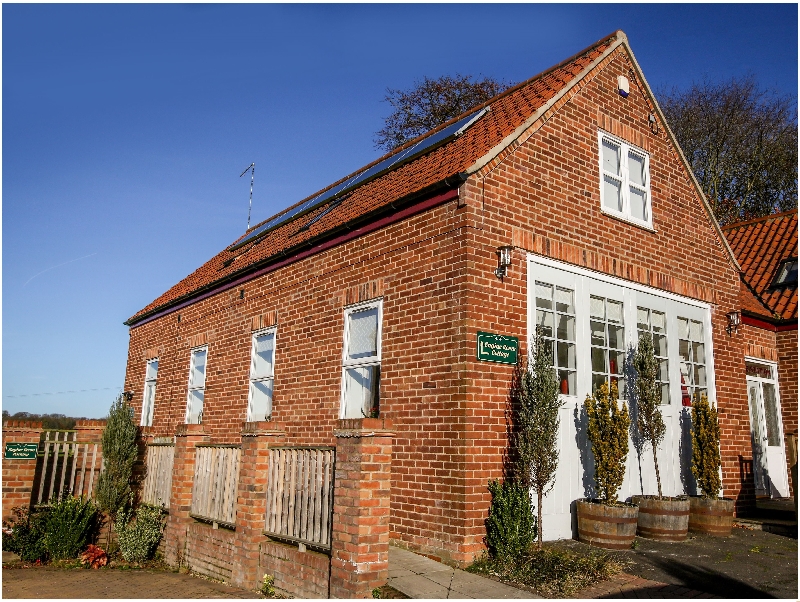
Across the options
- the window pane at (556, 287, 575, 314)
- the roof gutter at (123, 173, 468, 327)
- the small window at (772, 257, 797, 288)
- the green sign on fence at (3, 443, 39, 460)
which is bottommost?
the green sign on fence at (3, 443, 39, 460)

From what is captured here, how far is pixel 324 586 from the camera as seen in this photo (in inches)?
251

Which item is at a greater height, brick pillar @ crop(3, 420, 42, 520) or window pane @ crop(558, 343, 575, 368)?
window pane @ crop(558, 343, 575, 368)

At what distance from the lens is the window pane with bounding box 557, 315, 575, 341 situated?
8.74 meters

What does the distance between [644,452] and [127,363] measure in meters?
14.2

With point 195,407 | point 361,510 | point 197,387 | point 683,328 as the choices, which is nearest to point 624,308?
point 683,328

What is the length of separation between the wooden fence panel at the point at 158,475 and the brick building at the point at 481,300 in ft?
2.41

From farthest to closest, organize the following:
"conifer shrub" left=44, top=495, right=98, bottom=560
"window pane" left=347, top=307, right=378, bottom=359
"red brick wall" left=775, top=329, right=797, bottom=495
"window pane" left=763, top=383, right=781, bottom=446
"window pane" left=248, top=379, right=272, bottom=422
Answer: "window pane" left=763, top=383, right=781, bottom=446 < "red brick wall" left=775, top=329, right=797, bottom=495 < "window pane" left=248, top=379, right=272, bottom=422 < "conifer shrub" left=44, top=495, right=98, bottom=560 < "window pane" left=347, top=307, right=378, bottom=359

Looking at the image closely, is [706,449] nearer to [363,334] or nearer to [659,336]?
[659,336]

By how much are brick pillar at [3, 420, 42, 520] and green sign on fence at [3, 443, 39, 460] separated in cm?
4

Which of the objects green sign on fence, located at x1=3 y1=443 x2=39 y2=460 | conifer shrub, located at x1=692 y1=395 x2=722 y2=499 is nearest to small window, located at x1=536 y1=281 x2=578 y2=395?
conifer shrub, located at x1=692 y1=395 x2=722 y2=499

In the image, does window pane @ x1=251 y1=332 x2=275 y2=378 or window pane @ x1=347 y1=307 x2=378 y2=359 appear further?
window pane @ x1=251 y1=332 x2=275 y2=378

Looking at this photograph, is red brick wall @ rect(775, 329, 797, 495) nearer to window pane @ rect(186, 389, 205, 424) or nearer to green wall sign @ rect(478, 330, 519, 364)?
green wall sign @ rect(478, 330, 519, 364)

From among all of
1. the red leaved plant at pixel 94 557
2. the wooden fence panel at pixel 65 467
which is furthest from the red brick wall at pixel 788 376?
the wooden fence panel at pixel 65 467

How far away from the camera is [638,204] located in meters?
10.6
